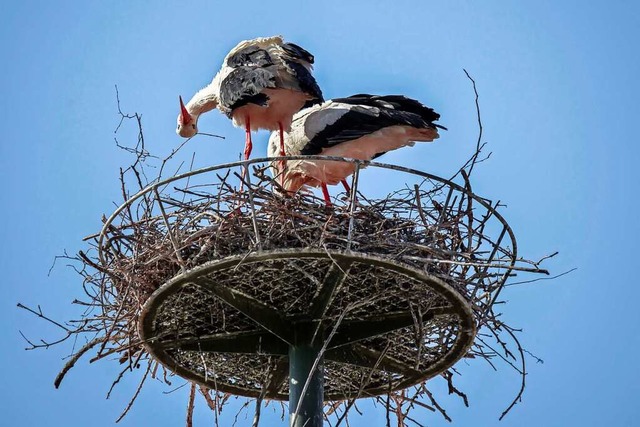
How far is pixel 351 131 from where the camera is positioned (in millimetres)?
10984

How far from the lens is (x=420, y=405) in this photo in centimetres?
870

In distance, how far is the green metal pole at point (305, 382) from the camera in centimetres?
787

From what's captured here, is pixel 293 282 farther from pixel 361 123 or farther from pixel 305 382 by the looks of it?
pixel 361 123

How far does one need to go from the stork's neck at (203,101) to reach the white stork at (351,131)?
2.45 feet

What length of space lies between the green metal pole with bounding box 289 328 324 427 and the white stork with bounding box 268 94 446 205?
2894 millimetres

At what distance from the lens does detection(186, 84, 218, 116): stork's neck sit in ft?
36.6

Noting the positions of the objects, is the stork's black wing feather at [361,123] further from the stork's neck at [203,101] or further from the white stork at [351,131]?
the stork's neck at [203,101]

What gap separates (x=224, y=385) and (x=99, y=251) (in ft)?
4.86

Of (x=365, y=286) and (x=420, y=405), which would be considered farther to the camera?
(x=420, y=405)

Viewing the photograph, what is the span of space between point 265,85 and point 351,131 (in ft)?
4.22

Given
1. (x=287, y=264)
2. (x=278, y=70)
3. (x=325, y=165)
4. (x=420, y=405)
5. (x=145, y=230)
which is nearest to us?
(x=287, y=264)

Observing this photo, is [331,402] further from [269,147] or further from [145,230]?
[269,147]

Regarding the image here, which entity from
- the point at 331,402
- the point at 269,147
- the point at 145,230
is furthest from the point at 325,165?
the point at 145,230

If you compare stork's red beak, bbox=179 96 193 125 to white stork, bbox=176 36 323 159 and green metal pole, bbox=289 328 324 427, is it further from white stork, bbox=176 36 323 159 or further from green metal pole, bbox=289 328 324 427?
green metal pole, bbox=289 328 324 427
